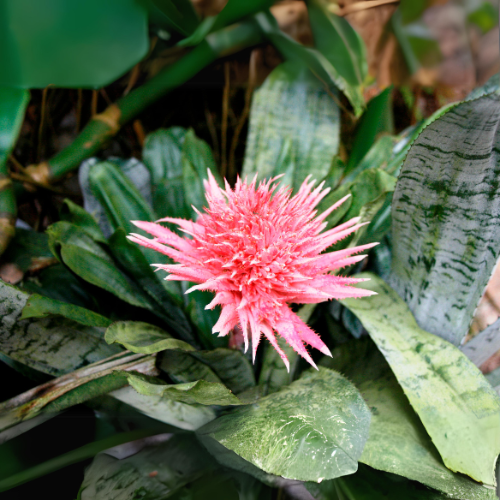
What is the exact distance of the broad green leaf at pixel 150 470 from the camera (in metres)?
0.36

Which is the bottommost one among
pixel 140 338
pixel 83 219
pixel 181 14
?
pixel 140 338

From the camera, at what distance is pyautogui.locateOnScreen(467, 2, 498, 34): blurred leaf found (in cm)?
65

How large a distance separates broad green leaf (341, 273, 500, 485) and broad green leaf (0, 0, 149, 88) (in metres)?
0.48

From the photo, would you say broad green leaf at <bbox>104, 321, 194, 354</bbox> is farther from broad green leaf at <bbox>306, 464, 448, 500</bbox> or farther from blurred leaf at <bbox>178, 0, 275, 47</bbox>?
blurred leaf at <bbox>178, 0, 275, 47</bbox>

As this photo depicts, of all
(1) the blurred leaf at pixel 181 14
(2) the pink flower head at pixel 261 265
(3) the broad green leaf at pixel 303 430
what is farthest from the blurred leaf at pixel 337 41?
(3) the broad green leaf at pixel 303 430

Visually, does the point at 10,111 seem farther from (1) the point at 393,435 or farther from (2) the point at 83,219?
(1) the point at 393,435

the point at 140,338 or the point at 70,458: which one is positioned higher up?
the point at 140,338

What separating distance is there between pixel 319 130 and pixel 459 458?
50 cm

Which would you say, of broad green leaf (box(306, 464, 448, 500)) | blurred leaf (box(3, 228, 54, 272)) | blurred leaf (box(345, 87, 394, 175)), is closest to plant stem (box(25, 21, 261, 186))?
blurred leaf (box(3, 228, 54, 272))

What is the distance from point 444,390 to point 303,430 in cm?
17

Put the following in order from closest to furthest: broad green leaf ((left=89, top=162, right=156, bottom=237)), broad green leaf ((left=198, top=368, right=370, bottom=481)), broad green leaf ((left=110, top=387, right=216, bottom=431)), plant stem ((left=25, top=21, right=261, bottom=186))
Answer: broad green leaf ((left=198, top=368, right=370, bottom=481)) < broad green leaf ((left=110, top=387, right=216, bottom=431)) < broad green leaf ((left=89, top=162, right=156, bottom=237)) < plant stem ((left=25, top=21, right=261, bottom=186))

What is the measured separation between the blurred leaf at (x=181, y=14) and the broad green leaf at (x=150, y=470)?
2.05 ft

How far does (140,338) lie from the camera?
38cm

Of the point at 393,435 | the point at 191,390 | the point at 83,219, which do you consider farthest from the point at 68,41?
the point at 393,435
